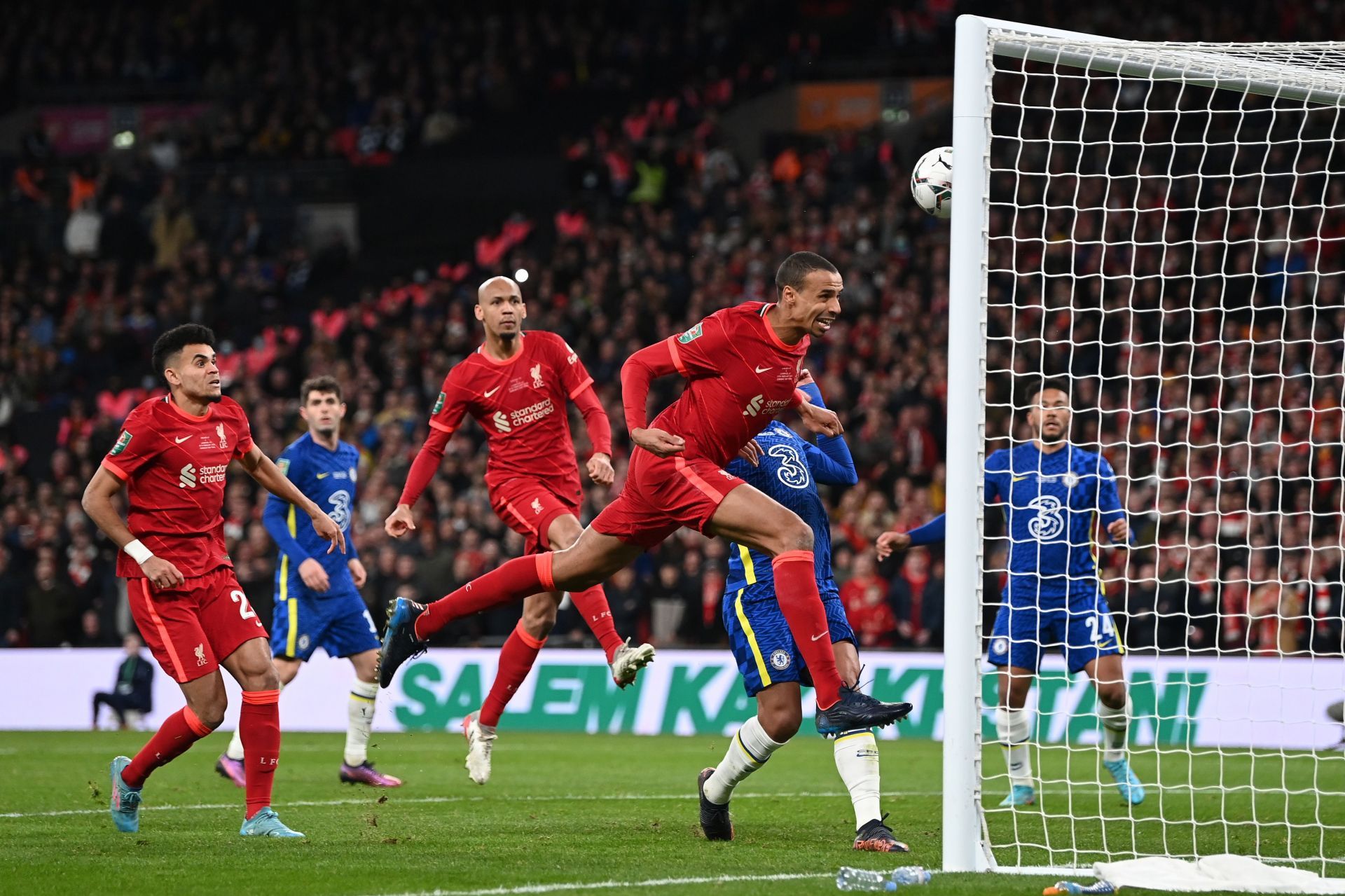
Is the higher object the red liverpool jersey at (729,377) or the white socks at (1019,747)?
the red liverpool jersey at (729,377)

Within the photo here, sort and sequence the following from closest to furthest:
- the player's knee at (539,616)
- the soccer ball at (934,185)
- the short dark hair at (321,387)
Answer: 1. the soccer ball at (934,185)
2. the player's knee at (539,616)
3. the short dark hair at (321,387)

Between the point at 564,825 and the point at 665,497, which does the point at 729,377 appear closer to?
the point at 665,497

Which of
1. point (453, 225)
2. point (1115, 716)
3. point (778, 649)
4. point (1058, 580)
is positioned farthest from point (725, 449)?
point (453, 225)

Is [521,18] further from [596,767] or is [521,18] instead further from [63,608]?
[596,767]

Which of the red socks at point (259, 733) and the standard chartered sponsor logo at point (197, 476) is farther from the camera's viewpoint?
the standard chartered sponsor logo at point (197, 476)

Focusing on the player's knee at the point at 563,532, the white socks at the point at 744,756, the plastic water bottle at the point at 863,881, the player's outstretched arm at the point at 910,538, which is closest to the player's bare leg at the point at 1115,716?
the player's outstretched arm at the point at 910,538

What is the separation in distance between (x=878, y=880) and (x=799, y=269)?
9.07 feet

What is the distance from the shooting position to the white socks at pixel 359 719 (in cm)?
1090

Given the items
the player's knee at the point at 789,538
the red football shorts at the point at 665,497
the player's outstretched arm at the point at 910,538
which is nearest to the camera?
the player's knee at the point at 789,538

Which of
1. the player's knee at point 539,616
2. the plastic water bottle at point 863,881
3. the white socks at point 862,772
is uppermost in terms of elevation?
the player's knee at point 539,616

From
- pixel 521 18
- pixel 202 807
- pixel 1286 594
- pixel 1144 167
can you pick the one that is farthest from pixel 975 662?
pixel 521 18

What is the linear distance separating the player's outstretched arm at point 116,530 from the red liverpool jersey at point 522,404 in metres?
2.56

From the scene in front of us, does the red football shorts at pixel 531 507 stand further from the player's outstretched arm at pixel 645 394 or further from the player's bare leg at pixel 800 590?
the player's bare leg at pixel 800 590

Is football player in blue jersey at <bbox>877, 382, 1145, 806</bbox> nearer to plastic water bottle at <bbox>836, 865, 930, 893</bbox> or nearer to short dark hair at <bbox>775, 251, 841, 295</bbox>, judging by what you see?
short dark hair at <bbox>775, 251, 841, 295</bbox>
